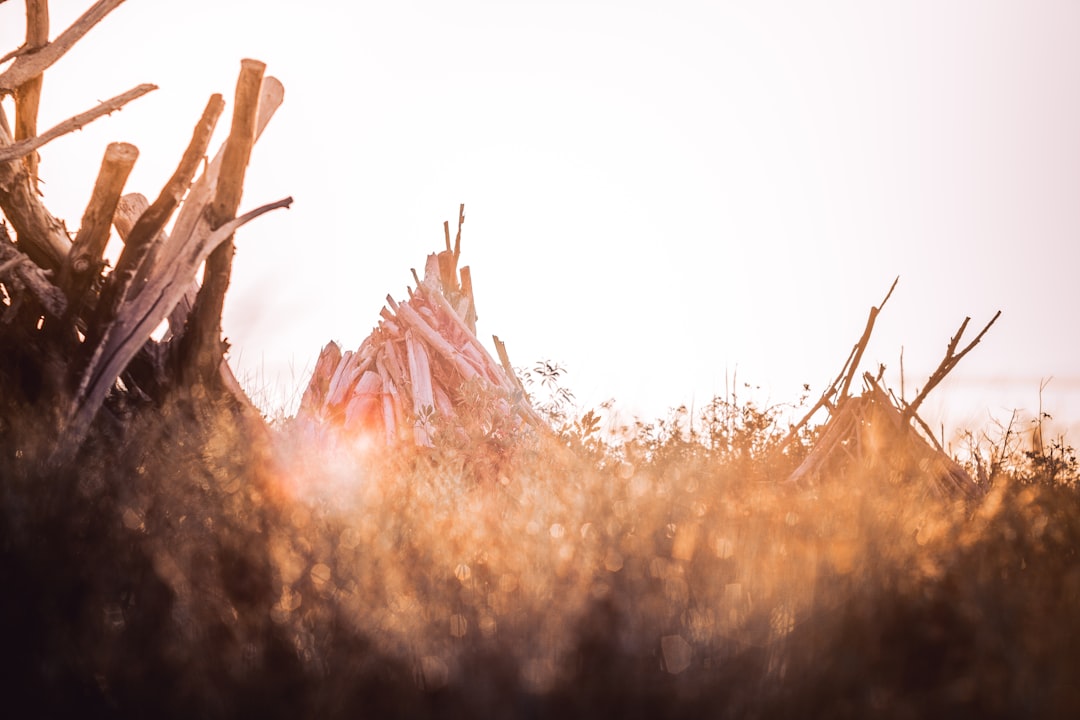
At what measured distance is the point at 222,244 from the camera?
3.20 m

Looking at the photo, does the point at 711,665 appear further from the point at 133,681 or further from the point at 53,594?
the point at 53,594

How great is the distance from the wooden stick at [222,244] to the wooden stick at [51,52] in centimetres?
77

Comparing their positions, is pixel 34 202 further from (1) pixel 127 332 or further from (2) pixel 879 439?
(2) pixel 879 439

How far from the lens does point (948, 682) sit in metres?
1.66

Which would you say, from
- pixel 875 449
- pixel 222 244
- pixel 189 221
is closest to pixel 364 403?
pixel 222 244

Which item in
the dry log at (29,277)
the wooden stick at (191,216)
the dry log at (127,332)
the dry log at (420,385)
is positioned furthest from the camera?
the dry log at (420,385)

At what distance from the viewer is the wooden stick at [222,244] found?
312 centimetres

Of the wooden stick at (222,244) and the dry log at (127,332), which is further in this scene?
the wooden stick at (222,244)

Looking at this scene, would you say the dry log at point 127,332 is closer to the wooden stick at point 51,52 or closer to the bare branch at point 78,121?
the bare branch at point 78,121

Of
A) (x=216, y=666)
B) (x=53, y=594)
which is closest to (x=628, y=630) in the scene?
(x=216, y=666)

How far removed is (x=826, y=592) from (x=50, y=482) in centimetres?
228

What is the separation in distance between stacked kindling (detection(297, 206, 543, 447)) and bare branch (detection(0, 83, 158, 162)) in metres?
3.36

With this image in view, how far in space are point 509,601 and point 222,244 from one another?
2105mm

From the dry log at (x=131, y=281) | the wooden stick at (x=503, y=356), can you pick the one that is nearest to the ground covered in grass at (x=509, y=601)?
the dry log at (x=131, y=281)
